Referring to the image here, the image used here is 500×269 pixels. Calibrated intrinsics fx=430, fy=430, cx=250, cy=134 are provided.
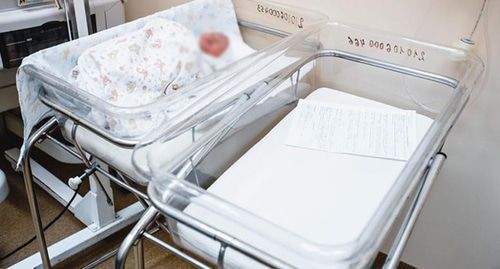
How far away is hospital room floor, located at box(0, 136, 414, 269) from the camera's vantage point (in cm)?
143

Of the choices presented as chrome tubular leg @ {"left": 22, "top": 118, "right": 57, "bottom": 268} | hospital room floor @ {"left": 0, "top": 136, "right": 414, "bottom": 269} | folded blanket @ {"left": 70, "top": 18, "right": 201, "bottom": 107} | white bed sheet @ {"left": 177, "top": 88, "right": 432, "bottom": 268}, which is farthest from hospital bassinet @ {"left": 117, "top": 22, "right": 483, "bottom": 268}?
hospital room floor @ {"left": 0, "top": 136, "right": 414, "bottom": 269}

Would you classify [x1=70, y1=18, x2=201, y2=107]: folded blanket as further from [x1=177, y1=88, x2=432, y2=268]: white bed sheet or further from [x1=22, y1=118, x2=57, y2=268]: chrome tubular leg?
[x1=177, y1=88, x2=432, y2=268]: white bed sheet

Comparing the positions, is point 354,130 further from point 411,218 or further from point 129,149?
point 129,149

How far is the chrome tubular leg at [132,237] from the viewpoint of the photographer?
0.69 metres

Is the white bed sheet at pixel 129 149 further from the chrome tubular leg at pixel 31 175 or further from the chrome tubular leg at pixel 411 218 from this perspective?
the chrome tubular leg at pixel 411 218

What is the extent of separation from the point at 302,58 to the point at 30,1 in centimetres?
75

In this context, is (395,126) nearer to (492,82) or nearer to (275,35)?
(492,82)

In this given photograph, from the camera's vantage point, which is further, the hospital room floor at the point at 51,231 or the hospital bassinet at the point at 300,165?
the hospital room floor at the point at 51,231

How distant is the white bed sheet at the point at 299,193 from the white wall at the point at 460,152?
0.93ft

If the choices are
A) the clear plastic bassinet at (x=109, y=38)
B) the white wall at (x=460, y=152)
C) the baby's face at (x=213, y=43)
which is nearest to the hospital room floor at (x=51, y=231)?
the white wall at (x=460, y=152)

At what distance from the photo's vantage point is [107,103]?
759 millimetres

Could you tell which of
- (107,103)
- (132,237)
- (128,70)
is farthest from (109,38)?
(132,237)

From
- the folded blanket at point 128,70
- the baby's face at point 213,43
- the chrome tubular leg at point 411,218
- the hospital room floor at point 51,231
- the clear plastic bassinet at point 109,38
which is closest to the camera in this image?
the baby's face at point 213,43

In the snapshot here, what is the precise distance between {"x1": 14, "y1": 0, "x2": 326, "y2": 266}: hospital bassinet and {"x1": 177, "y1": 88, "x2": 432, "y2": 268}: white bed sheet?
0.13m
